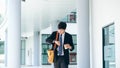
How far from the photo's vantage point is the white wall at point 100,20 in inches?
260

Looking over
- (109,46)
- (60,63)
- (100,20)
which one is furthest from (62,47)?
(100,20)

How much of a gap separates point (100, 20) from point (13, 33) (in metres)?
3.04

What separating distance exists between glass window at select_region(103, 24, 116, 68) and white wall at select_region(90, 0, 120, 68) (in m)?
0.16

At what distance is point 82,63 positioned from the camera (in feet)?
28.3

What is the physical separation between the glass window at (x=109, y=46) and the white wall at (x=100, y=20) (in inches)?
6.3

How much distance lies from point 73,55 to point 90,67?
2778 centimetres

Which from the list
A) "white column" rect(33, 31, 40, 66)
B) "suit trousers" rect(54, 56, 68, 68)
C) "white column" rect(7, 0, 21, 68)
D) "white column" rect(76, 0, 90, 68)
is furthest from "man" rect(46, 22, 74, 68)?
"white column" rect(33, 31, 40, 66)

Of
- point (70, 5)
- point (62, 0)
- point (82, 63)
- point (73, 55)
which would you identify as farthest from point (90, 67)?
point (73, 55)

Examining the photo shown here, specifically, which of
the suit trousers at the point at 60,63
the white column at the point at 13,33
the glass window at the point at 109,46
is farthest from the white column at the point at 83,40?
the suit trousers at the point at 60,63

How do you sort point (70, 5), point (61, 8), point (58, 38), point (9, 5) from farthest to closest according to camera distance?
point (61, 8)
point (70, 5)
point (9, 5)
point (58, 38)

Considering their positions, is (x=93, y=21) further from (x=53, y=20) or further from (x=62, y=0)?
(x=53, y=20)

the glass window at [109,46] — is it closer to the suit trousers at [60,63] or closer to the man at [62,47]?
the man at [62,47]

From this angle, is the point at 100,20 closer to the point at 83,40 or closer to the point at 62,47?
the point at 83,40

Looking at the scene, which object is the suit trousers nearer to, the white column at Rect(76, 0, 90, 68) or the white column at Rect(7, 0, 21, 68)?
the white column at Rect(76, 0, 90, 68)
